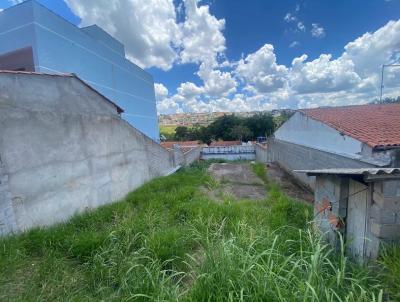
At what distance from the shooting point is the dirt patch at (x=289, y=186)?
870 centimetres

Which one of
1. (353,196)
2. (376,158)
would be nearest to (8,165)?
(353,196)

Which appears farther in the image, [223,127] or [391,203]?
[223,127]

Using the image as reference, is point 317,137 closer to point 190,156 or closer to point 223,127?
point 190,156

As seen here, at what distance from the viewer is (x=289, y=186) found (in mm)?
10258

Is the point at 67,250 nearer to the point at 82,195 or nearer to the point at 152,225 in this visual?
the point at 152,225

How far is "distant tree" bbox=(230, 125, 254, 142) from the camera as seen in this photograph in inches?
1528

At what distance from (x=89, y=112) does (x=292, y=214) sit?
6.09 meters

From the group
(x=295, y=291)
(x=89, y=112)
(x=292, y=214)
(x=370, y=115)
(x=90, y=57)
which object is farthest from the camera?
(x=90, y=57)

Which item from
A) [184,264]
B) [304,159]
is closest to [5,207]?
[184,264]

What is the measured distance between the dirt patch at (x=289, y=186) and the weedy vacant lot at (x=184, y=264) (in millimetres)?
3302

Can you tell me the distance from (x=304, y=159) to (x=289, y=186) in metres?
1.86

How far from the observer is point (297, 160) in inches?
478

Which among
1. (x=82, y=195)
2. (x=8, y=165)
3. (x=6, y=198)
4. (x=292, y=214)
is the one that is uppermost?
(x=8, y=165)

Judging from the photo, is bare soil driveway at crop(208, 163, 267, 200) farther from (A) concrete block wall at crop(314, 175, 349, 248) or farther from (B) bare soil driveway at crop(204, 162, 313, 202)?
(A) concrete block wall at crop(314, 175, 349, 248)
